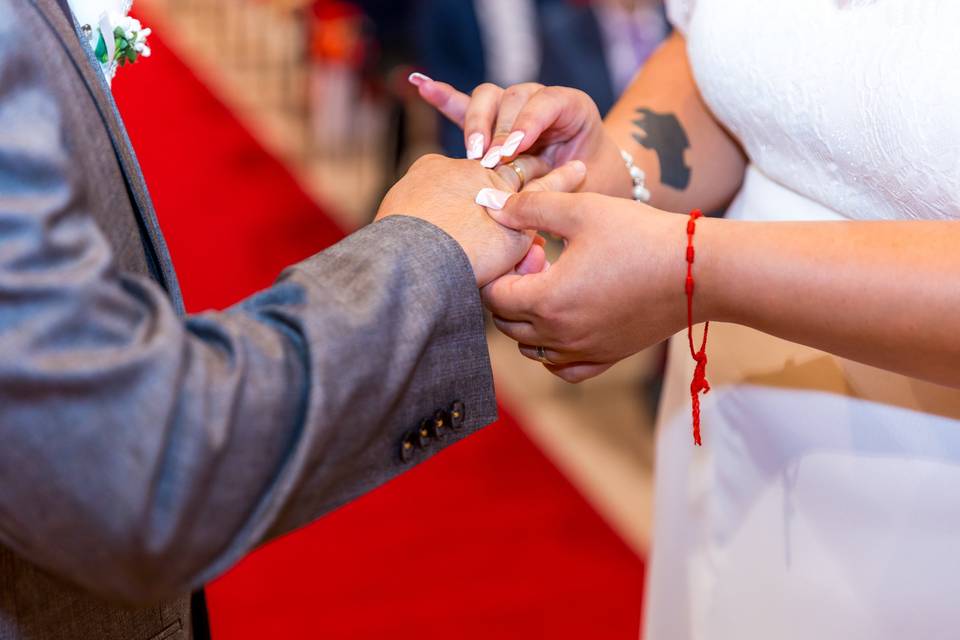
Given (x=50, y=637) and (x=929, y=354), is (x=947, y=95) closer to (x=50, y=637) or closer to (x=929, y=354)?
(x=929, y=354)

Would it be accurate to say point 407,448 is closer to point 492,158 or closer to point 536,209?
point 536,209

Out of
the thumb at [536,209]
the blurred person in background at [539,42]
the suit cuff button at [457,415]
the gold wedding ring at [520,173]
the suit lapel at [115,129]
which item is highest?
the suit lapel at [115,129]

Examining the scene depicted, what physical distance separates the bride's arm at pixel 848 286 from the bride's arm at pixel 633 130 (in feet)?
1.14

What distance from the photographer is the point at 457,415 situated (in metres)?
0.98

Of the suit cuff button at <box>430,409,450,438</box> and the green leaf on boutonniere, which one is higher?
the green leaf on boutonniere

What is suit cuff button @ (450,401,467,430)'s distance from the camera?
0.98 m

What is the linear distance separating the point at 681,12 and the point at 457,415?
0.75 meters

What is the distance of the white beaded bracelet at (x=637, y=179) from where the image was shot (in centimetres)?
136

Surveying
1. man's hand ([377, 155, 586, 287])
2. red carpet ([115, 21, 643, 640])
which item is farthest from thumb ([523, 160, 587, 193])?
red carpet ([115, 21, 643, 640])

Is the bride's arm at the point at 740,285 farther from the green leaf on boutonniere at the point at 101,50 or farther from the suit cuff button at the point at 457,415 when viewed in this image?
→ the green leaf on boutonniere at the point at 101,50

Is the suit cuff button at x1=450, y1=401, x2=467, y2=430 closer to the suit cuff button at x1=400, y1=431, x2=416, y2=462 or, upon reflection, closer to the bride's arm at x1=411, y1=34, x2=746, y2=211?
the suit cuff button at x1=400, y1=431, x2=416, y2=462

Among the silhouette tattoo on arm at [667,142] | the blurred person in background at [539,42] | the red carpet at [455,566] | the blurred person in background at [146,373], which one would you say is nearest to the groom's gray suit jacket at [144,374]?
the blurred person in background at [146,373]

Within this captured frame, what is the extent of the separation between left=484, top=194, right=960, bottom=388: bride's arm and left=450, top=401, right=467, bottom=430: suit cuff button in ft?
0.52

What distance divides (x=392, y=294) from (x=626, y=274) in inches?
10.4
